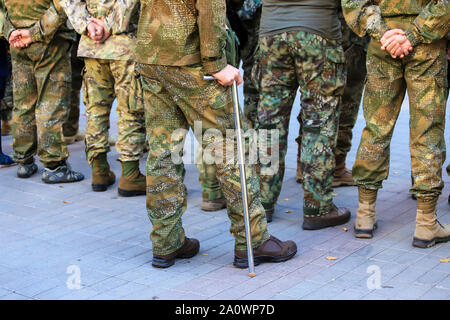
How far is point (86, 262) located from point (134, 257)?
326 millimetres

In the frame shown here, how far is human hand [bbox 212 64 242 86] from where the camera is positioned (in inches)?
162

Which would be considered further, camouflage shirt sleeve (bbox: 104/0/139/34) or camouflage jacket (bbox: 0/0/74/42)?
camouflage jacket (bbox: 0/0/74/42)

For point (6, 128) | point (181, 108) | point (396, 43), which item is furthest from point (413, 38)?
point (6, 128)

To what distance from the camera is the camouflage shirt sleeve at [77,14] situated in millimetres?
5988

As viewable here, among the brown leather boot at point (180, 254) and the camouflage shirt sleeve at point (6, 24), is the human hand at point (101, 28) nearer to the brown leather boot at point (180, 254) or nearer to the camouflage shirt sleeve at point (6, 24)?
the camouflage shirt sleeve at point (6, 24)

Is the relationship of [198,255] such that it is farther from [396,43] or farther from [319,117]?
[396,43]

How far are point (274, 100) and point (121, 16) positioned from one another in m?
1.60

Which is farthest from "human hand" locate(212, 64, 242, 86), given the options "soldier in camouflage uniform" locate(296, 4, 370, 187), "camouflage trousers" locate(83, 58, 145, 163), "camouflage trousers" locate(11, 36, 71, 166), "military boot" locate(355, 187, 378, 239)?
"camouflage trousers" locate(11, 36, 71, 166)

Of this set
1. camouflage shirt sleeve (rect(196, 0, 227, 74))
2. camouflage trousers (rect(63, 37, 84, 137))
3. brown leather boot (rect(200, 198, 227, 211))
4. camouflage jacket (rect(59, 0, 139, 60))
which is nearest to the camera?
camouflage shirt sleeve (rect(196, 0, 227, 74))

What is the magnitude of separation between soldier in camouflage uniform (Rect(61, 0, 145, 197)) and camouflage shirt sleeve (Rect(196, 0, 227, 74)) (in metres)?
1.99

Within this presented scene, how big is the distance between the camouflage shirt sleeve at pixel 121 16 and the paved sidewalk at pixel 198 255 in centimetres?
150

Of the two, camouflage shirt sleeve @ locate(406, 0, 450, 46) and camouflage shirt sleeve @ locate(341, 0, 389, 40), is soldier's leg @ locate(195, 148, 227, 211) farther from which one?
camouflage shirt sleeve @ locate(406, 0, 450, 46)

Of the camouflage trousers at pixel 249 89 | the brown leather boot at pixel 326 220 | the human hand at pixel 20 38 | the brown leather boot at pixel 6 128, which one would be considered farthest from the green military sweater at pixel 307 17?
the brown leather boot at pixel 6 128

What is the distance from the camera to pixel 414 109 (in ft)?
15.4
